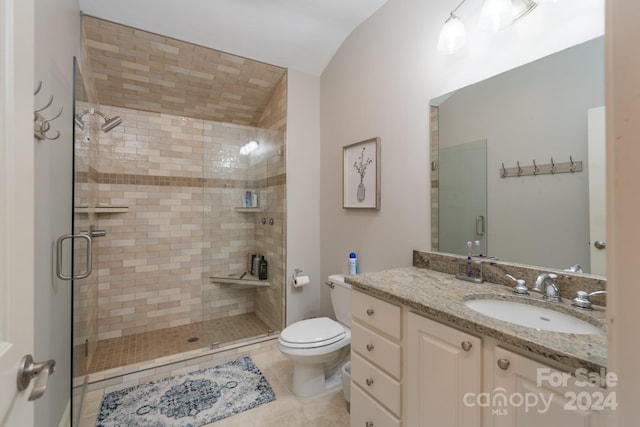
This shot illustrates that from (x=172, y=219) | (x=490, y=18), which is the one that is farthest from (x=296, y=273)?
(x=490, y=18)

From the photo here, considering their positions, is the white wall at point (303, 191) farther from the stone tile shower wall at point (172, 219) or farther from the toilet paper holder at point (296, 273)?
the stone tile shower wall at point (172, 219)

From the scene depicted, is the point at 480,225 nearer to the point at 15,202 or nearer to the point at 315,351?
the point at 315,351

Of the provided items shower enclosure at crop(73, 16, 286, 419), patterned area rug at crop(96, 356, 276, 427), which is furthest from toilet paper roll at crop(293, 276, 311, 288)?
patterned area rug at crop(96, 356, 276, 427)

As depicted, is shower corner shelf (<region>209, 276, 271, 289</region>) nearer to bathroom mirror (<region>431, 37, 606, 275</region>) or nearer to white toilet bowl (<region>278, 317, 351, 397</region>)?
white toilet bowl (<region>278, 317, 351, 397</region>)

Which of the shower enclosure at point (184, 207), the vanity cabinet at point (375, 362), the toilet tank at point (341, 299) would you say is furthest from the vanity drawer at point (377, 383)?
the shower enclosure at point (184, 207)

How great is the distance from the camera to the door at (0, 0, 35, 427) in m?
0.57

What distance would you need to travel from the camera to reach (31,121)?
69 centimetres

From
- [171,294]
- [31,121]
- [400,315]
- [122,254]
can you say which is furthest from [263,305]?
[31,121]

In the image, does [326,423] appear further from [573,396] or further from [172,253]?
[172,253]

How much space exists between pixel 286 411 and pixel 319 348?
1.45ft

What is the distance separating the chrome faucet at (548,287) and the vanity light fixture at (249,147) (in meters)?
2.73

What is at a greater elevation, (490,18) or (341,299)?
(490,18)

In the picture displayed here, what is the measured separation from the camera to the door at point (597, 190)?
105cm

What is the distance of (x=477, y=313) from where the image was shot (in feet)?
3.12
